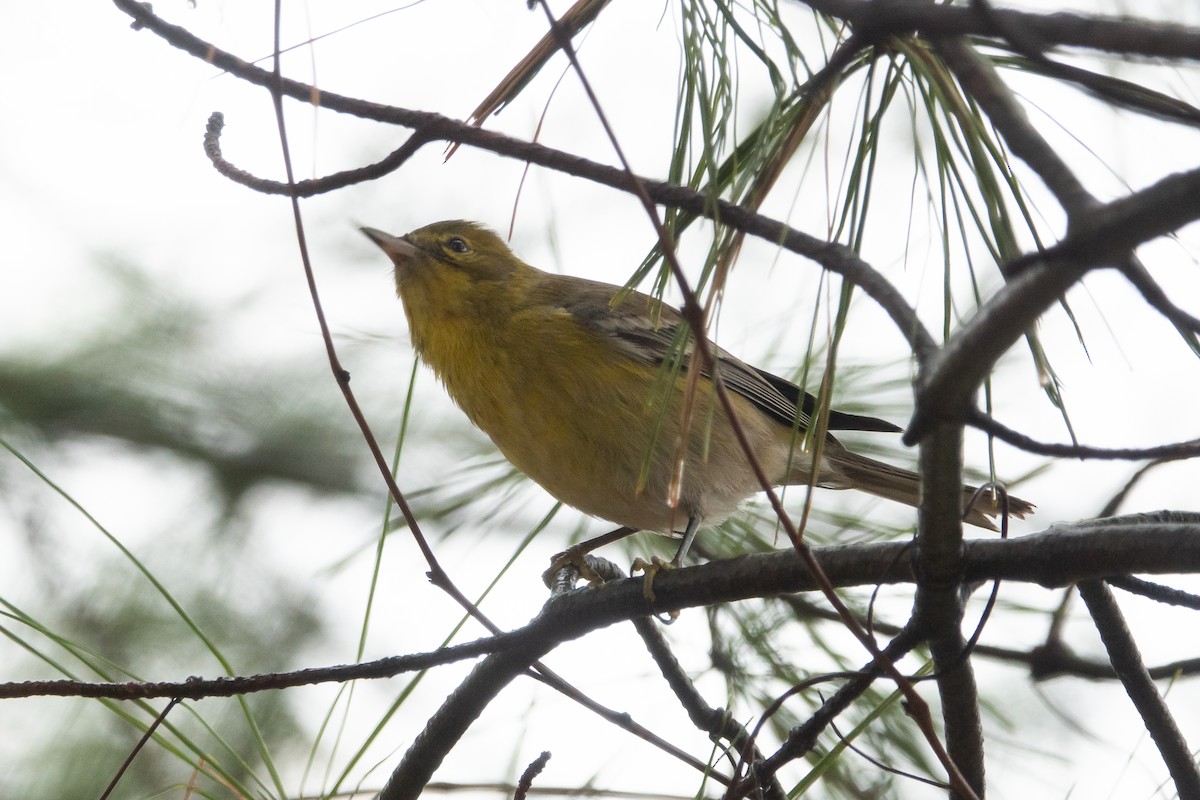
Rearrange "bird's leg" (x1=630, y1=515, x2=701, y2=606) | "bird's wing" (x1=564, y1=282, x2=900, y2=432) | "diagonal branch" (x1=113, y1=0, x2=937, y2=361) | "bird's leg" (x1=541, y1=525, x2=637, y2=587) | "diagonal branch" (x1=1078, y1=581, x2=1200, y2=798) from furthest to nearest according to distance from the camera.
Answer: "bird's wing" (x1=564, y1=282, x2=900, y2=432) → "bird's leg" (x1=541, y1=525, x2=637, y2=587) → "bird's leg" (x1=630, y1=515, x2=701, y2=606) → "diagonal branch" (x1=1078, y1=581, x2=1200, y2=798) → "diagonal branch" (x1=113, y1=0, x2=937, y2=361)

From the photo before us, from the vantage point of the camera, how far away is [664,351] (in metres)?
4.36

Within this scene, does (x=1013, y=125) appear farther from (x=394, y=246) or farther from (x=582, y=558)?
(x=394, y=246)

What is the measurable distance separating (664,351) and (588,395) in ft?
1.28

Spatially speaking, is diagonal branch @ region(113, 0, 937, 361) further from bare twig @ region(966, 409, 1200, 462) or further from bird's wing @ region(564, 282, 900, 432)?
bird's wing @ region(564, 282, 900, 432)

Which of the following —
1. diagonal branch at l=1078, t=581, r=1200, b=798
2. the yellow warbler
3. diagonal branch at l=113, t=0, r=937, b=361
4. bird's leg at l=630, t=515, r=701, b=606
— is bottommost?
diagonal branch at l=1078, t=581, r=1200, b=798

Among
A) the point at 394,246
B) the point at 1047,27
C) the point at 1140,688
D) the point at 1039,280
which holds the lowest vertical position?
the point at 1039,280

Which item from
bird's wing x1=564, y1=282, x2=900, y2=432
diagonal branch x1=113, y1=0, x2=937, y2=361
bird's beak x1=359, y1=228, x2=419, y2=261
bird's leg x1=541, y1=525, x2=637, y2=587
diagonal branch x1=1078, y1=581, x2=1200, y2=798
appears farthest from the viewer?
bird's beak x1=359, y1=228, x2=419, y2=261

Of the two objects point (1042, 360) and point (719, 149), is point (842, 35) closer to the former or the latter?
point (719, 149)

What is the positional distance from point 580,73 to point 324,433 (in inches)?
140

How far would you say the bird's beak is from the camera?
481 centimetres

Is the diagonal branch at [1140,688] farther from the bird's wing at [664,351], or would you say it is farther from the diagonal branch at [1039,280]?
the bird's wing at [664,351]

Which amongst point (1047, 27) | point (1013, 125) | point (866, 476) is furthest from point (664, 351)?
point (1047, 27)

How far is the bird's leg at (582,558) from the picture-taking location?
3834mm

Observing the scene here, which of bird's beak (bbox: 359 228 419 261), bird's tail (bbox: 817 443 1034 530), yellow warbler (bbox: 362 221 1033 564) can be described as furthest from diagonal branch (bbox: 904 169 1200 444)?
bird's beak (bbox: 359 228 419 261)
